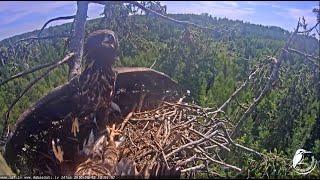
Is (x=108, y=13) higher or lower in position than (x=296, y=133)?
higher

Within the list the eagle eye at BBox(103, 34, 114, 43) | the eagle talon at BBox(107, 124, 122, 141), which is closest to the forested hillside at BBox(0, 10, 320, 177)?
the eagle eye at BBox(103, 34, 114, 43)

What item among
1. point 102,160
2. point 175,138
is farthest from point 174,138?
point 102,160

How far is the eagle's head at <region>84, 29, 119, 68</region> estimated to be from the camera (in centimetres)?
252

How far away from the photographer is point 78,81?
264cm

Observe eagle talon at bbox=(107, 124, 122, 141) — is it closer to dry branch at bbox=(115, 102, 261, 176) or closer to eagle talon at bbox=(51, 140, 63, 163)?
dry branch at bbox=(115, 102, 261, 176)

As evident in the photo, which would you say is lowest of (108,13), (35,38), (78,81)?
(78,81)

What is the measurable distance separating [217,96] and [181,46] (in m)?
0.59

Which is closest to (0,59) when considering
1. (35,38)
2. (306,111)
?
(35,38)

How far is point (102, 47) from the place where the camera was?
253 cm

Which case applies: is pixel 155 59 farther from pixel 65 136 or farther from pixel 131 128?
pixel 65 136

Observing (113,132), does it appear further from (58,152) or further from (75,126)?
(58,152)

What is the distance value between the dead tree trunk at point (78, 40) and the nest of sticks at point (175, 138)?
1.69ft

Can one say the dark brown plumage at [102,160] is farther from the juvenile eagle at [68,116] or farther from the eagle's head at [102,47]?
the eagle's head at [102,47]

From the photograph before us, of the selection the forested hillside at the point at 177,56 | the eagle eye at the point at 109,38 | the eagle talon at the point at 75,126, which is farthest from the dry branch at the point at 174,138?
the eagle eye at the point at 109,38
